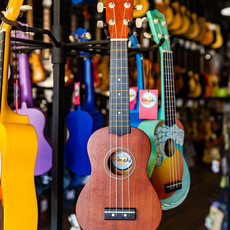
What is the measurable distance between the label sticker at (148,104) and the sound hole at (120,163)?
0.22 metres

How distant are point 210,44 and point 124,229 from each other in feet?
10.3

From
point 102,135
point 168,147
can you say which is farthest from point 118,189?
point 168,147

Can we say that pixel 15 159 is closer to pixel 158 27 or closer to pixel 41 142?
pixel 41 142

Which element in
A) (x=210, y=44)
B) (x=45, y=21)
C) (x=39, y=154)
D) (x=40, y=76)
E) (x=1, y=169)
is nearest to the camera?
(x=1, y=169)

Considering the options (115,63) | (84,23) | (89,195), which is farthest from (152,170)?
(84,23)

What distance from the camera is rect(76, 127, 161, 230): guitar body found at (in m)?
0.84

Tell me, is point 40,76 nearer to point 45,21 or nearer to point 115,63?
point 45,21

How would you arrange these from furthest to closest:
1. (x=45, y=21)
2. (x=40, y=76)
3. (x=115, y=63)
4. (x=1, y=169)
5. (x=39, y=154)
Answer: (x=45, y=21) → (x=40, y=76) → (x=39, y=154) → (x=115, y=63) → (x=1, y=169)

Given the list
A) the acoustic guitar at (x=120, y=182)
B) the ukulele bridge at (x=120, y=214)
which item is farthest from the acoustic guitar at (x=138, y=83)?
the ukulele bridge at (x=120, y=214)

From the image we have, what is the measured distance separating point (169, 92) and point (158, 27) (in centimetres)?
25

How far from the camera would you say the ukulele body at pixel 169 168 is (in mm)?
970

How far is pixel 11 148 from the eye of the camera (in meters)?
0.80

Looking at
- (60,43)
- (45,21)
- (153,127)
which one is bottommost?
(153,127)

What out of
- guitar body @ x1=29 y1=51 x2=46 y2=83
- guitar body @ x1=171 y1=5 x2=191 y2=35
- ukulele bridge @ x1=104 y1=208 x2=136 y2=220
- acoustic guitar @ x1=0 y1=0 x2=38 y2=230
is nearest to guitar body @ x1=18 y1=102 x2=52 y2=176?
acoustic guitar @ x1=0 y1=0 x2=38 y2=230
